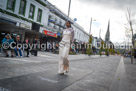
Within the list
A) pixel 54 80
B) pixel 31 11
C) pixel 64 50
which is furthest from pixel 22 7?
pixel 54 80

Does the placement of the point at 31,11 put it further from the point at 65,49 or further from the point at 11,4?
the point at 65,49

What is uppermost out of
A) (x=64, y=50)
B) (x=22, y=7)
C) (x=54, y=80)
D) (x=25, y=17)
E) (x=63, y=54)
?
(x=22, y=7)

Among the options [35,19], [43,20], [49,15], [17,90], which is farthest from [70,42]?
[49,15]

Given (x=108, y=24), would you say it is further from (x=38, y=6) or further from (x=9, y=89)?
(x=9, y=89)

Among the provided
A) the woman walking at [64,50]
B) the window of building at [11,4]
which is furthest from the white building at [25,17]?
the woman walking at [64,50]

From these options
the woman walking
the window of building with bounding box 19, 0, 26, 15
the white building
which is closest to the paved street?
the woman walking

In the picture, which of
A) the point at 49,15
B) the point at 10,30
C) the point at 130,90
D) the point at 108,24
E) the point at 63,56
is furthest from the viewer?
the point at 108,24

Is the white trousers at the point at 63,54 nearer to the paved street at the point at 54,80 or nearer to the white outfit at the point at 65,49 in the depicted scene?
the white outfit at the point at 65,49

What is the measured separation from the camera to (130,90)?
3.56 metres

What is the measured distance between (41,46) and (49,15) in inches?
255

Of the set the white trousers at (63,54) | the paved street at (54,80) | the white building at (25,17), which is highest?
the white building at (25,17)

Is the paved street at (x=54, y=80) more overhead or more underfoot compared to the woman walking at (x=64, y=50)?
more underfoot

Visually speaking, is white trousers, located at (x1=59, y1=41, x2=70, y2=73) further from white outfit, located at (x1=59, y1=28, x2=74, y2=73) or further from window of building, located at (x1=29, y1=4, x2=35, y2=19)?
window of building, located at (x1=29, y1=4, x2=35, y2=19)

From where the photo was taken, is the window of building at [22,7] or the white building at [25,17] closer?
the white building at [25,17]
